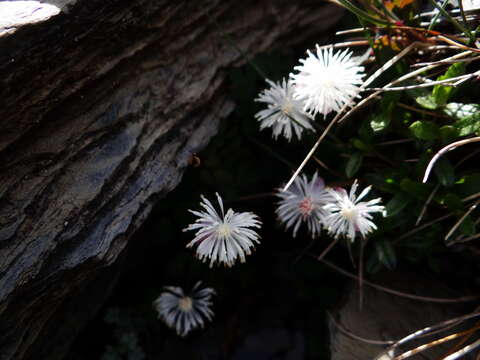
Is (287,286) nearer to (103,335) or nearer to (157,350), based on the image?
(157,350)

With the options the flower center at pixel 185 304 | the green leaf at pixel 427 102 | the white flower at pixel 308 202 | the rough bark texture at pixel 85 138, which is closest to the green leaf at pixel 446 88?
the green leaf at pixel 427 102

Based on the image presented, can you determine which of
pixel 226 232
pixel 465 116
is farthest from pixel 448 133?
pixel 226 232

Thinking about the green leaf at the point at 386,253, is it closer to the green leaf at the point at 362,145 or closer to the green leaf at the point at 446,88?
the green leaf at the point at 362,145

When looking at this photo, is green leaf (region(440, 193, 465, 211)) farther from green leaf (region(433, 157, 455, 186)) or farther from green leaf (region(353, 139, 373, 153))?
green leaf (region(353, 139, 373, 153))

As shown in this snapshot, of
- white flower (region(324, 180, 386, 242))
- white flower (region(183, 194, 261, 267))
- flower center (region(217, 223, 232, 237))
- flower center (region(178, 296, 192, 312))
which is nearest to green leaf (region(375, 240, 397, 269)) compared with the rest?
white flower (region(324, 180, 386, 242))

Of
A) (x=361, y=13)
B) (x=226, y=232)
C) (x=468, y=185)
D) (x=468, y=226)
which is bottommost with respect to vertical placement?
(x=468, y=226)

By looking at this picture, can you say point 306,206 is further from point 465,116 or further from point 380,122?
point 465,116

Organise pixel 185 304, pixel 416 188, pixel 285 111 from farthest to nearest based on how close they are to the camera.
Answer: pixel 185 304 < pixel 285 111 < pixel 416 188
